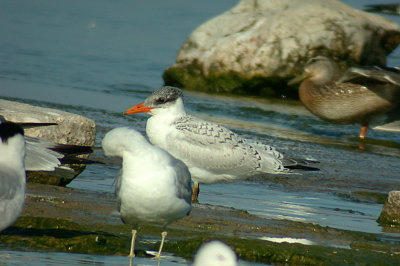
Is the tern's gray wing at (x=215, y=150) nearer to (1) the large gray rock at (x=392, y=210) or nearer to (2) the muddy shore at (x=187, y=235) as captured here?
(2) the muddy shore at (x=187, y=235)

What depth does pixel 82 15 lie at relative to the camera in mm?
23047

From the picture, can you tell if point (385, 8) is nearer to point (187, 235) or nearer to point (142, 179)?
point (187, 235)

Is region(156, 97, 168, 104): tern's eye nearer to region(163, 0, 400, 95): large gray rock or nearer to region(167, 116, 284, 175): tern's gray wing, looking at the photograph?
region(167, 116, 284, 175): tern's gray wing

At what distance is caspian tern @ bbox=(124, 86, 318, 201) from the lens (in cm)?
642

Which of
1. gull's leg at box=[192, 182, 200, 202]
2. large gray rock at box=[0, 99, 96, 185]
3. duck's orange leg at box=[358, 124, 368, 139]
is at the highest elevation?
large gray rock at box=[0, 99, 96, 185]

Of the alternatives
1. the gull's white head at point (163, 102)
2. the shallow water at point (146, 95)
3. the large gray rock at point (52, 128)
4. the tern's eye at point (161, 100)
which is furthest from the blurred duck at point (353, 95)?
the large gray rock at point (52, 128)

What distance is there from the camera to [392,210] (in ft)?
18.7

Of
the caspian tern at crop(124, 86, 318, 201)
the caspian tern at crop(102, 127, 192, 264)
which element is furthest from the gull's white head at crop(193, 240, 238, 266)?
the caspian tern at crop(124, 86, 318, 201)

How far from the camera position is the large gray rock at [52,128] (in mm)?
5930

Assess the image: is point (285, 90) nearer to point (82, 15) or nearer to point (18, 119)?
point (18, 119)

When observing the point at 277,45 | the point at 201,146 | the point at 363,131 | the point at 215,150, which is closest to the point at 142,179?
the point at 201,146

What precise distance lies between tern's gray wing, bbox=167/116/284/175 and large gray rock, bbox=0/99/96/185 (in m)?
0.81

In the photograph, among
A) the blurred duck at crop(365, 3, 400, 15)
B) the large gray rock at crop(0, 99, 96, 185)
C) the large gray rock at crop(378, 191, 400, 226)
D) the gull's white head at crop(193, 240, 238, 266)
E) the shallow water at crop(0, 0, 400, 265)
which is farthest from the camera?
the blurred duck at crop(365, 3, 400, 15)

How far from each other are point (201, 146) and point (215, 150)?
179 millimetres
